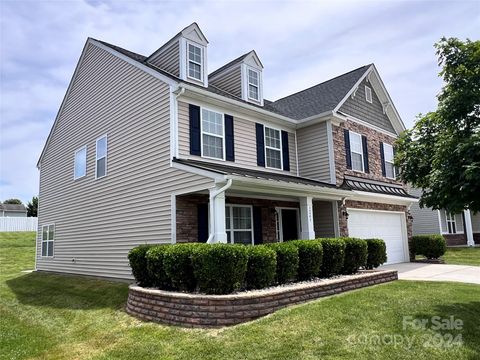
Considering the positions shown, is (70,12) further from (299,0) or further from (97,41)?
(299,0)

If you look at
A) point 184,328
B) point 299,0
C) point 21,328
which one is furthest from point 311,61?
point 21,328

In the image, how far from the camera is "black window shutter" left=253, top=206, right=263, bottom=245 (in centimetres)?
1256

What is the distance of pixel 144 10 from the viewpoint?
10.0 m

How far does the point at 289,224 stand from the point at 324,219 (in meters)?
1.45

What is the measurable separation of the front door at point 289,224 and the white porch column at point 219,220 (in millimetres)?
5286

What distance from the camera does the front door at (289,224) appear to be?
46.0 ft

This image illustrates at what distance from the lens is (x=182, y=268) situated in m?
7.71

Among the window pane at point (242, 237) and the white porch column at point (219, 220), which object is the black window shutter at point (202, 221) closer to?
the window pane at point (242, 237)

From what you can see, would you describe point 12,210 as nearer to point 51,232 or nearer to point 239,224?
point 51,232

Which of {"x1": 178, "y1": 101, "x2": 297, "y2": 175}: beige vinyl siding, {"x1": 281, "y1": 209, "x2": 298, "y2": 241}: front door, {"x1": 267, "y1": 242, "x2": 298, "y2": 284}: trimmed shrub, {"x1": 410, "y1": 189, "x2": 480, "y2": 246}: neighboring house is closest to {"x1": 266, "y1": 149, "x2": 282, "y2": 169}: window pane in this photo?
{"x1": 178, "y1": 101, "x2": 297, "y2": 175}: beige vinyl siding

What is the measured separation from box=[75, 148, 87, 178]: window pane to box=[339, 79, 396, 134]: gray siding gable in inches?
427

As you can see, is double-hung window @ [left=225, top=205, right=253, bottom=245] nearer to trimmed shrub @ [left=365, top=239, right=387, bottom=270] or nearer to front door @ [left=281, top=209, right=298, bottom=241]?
front door @ [left=281, top=209, right=298, bottom=241]

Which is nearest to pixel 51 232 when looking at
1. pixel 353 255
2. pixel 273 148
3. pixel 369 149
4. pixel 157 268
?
pixel 273 148

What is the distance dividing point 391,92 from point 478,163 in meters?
13.6
